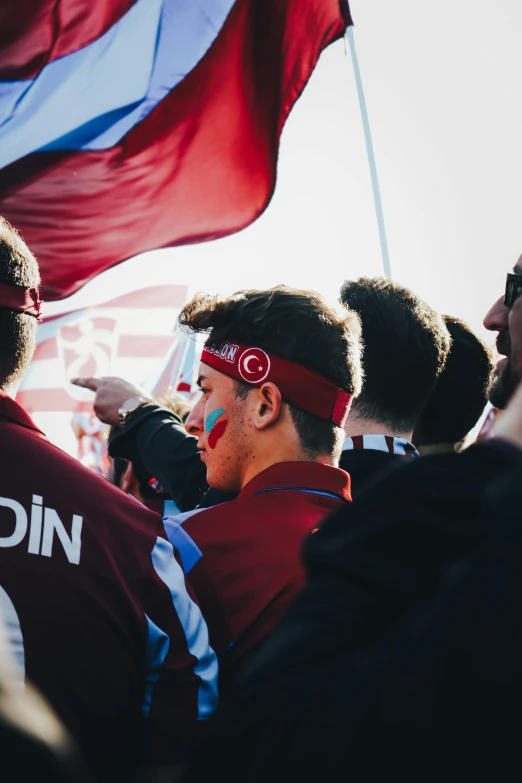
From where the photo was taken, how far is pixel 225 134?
570cm

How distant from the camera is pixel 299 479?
7.11 feet

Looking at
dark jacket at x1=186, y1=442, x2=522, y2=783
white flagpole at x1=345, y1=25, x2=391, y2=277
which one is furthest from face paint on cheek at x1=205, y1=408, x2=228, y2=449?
white flagpole at x1=345, y1=25, x2=391, y2=277

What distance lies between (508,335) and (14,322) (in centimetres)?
167

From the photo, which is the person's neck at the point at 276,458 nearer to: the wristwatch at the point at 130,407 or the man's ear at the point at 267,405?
the man's ear at the point at 267,405

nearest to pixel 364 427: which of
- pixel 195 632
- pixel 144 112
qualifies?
pixel 195 632

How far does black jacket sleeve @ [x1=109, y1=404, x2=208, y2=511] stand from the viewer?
120 inches

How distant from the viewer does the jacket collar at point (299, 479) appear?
7.07 ft

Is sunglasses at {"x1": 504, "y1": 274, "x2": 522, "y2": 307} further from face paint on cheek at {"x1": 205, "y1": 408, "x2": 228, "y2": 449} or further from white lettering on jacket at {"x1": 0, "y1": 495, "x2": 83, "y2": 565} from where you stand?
white lettering on jacket at {"x1": 0, "y1": 495, "x2": 83, "y2": 565}

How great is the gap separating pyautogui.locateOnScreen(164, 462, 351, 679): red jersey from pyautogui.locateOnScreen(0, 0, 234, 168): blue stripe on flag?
383cm

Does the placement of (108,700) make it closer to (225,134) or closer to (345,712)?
(345,712)

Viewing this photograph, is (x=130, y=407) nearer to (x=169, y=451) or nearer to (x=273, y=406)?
(x=169, y=451)

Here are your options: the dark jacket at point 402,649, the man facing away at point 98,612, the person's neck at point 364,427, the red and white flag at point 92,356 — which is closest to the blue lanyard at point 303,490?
the man facing away at point 98,612

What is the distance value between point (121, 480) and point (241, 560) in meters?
3.04

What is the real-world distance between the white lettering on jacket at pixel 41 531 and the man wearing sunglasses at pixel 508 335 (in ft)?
4.47
